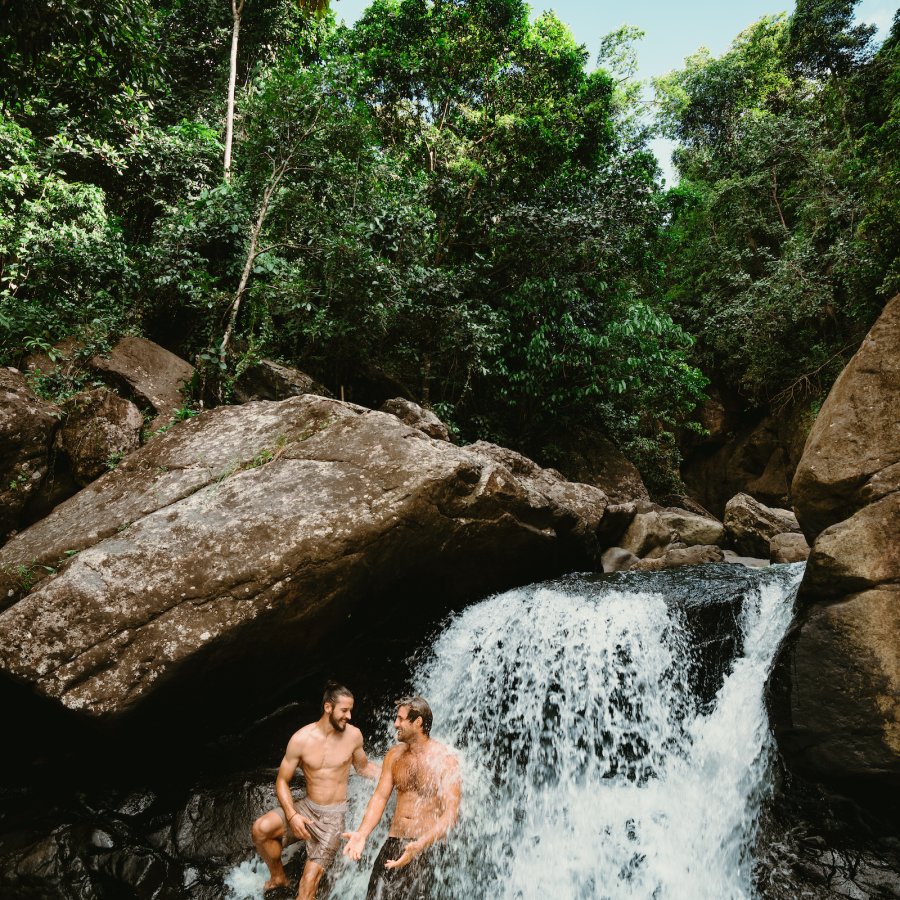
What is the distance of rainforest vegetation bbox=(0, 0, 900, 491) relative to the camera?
28.7 ft

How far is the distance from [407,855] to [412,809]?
0.31 m

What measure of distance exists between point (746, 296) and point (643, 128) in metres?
8.92

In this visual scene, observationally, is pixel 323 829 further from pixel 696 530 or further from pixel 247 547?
pixel 696 530

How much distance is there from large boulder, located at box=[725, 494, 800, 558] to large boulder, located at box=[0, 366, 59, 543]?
11.1m

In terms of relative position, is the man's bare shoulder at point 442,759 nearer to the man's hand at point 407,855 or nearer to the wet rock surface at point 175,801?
the man's hand at point 407,855

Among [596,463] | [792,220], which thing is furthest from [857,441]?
[792,220]

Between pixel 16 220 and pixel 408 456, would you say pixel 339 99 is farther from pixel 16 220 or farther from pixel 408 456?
pixel 408 456

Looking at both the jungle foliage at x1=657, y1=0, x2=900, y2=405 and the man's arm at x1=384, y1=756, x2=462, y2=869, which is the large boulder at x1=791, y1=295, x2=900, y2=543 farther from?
the jungle foliage at x1=657, y1=0, x2=900, y2=405

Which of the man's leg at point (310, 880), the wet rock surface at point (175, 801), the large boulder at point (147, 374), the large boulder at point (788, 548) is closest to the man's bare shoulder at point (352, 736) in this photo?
the man's leg at point (310, 880)

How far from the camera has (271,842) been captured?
423 centimetres

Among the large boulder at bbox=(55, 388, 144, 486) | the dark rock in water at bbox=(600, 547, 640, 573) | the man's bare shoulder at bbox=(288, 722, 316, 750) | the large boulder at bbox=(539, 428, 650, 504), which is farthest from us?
the large boulder at bbox=(539, 428, 650, 504)

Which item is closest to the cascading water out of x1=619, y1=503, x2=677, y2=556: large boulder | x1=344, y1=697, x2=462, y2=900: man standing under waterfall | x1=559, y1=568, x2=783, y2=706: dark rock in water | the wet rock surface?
x1=559, y1=568, x2=783, y2=706: dark rock in water

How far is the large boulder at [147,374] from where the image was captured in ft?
25.7

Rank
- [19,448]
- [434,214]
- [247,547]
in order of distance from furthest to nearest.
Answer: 1. [434,214]
2. [19,448]
3. [247,547]
